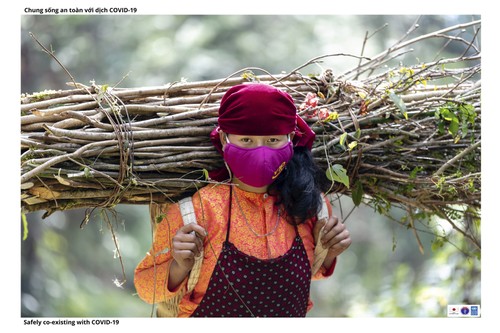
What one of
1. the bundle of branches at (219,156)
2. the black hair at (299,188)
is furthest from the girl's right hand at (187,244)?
the black hair at (299,188)

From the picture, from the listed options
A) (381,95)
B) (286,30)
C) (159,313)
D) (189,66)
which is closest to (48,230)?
(189,66)

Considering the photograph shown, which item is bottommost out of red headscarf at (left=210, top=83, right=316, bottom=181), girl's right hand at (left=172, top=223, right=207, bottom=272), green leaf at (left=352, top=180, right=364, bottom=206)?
girl's right hand at (left=172, top=223, right=207, bottom=272)

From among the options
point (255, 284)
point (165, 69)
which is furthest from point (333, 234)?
point (165, 69)

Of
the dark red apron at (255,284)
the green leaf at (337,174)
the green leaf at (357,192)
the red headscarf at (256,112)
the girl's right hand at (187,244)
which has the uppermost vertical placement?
the red headscarf at (256,112)

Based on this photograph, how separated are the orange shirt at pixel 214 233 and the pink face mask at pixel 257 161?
0.13m

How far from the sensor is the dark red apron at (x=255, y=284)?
8.17 ft

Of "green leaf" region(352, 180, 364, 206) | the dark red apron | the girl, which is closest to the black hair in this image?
the girl

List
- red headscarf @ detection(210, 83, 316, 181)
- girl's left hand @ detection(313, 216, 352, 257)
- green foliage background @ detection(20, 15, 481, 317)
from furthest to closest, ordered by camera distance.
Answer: green foliage background @ detection(20, 15, 481, 317)
girl's left hand @ detection(313, 216, 352, 257)
red headscarf @ detection(210, 83, 316, 181)

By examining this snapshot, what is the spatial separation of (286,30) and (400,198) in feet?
24.2

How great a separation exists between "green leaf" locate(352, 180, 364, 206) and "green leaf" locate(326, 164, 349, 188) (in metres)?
A: 0.22

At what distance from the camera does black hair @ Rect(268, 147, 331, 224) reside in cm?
250

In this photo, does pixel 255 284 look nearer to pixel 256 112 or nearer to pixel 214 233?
pixel 214 233

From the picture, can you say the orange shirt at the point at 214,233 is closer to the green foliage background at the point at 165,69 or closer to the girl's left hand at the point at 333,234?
the girl's left hand at the point at 333,234

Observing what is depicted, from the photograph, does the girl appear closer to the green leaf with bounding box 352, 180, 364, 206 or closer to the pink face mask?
the pink face mask
